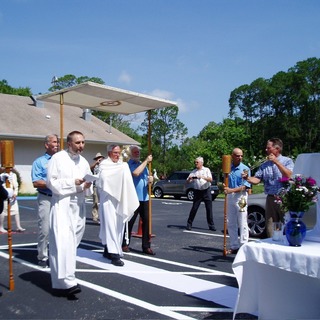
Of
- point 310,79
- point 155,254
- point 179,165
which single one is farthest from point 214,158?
point 155,254

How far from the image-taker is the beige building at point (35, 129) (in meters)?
24.1

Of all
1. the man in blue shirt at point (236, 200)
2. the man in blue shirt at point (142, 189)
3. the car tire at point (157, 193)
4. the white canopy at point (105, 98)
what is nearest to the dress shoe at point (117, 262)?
the man in blue shirt at point (142, 189)

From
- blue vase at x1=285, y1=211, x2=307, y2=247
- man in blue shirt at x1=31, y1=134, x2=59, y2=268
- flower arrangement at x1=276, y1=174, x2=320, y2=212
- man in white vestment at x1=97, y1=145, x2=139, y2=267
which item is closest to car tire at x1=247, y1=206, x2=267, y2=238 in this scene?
man in white vestment at x1=97, y1=145, x2=139, y2=267

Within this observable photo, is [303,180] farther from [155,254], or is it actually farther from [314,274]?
[155,254]

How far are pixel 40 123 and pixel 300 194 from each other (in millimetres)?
24503

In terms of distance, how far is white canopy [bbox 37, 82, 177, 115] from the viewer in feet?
23.6

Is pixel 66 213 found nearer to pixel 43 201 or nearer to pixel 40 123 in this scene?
pixel 43 201

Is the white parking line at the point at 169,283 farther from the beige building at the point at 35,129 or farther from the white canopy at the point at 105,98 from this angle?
the beige building at the point at 35,129

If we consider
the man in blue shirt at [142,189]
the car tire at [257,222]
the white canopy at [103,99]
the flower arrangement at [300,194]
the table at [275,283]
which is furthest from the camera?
the car tire at [257,222]

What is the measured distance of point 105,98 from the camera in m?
7.92

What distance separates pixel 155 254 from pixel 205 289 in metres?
2.29

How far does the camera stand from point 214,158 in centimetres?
4653

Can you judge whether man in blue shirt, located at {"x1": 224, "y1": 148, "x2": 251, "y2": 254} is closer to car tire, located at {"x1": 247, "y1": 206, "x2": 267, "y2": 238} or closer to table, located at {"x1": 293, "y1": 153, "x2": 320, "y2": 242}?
car tire, located at {"x1": 247, "y1": 206, "x2": 267, "y2": 238}

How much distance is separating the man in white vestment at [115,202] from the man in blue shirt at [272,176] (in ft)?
6.59
